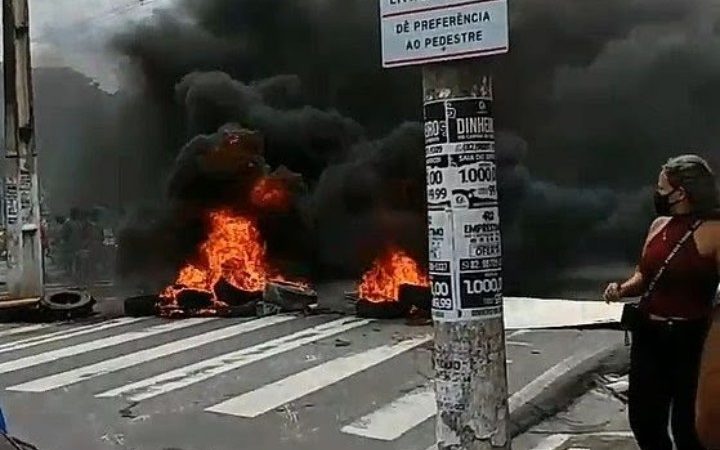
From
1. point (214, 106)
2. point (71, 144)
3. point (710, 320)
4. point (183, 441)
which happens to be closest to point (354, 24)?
point (214, 106)

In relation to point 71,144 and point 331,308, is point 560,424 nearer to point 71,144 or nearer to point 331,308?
point 331,308

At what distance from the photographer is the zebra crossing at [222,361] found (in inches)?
290

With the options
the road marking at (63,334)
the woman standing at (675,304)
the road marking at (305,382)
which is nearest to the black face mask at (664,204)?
the woman standing at (675,304)

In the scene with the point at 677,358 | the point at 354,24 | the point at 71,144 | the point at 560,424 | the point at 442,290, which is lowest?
the point at 560,424

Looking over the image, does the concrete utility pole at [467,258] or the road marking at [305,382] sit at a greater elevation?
the concrete utility pole at [467,258]

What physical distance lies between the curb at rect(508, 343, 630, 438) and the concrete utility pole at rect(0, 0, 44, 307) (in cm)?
831

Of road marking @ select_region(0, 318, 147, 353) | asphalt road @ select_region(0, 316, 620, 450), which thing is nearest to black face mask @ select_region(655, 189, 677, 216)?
asphalt road @ select_region(0, 316, 620, 450)

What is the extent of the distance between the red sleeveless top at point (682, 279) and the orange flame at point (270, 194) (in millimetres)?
11005

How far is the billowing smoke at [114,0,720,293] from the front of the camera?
1143 cm

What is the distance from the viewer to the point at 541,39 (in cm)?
1247

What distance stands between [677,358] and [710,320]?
0.80ft

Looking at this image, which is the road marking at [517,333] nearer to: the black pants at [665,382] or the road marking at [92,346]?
the road marking at [92,346]

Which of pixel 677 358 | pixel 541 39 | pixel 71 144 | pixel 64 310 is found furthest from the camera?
pixel 71 144

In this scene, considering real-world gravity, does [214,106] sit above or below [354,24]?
below
